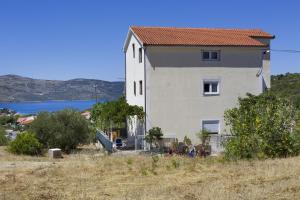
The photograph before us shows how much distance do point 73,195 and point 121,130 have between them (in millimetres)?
32346

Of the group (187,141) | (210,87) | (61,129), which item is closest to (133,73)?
(210,87)

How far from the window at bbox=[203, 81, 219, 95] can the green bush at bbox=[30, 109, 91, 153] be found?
33.1ft

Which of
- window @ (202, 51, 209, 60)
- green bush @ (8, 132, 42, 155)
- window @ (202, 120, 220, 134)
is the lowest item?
green bush @ (8, 132, 42, 155)

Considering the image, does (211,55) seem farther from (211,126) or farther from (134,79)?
(134,79)

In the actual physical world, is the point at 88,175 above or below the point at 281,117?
below

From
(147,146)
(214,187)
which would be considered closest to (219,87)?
(147,146)

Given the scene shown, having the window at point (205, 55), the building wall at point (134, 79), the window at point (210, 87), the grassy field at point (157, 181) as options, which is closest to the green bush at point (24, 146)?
the building wall at point (134, 79)

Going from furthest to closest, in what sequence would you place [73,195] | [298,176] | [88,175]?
[88,175], [298,176], [73,195]

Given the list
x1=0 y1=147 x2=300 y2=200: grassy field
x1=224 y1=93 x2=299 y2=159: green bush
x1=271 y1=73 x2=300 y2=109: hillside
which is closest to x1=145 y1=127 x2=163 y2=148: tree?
x1=224 y1=93 x2=299 y2=159: green bush

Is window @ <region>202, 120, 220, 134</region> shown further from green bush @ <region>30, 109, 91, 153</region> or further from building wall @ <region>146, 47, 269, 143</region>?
green bush @ <region>30, 109, 91, 153</region>

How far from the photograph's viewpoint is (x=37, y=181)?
13086mm

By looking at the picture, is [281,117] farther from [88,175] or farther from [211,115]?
[211,115]

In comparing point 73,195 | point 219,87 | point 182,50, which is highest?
point 182,50

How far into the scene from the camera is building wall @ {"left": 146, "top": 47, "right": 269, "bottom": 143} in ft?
122
